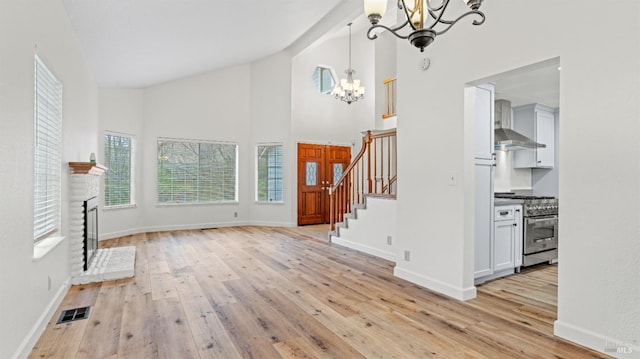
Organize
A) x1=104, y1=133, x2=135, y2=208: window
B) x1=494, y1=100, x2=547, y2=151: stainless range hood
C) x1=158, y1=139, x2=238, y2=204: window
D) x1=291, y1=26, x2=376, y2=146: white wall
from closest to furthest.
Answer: x1=494, y1=100, x2=547, y2=151: stainless range hood
x1=104, y1=133, x2=135, y2=208: window
x1=158, y1=139, x2=238, y2=204: window
x1=291, y1=26, x2=376, y2=146: white wall

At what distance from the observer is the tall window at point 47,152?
2777mm

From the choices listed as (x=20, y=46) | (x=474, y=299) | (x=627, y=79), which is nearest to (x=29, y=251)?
(x=20, y=46)

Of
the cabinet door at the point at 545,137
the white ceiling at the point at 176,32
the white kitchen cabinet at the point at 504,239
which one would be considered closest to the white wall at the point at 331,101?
the white ceiling at the point at 176,32

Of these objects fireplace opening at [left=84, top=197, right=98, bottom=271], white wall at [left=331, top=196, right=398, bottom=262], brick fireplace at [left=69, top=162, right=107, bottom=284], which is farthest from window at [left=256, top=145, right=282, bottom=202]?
brick fireplace at [left=69, top=162, right=107, bottom=284]

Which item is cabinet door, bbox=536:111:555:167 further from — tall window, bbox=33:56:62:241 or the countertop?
tall window, bbox=33:56:62:241

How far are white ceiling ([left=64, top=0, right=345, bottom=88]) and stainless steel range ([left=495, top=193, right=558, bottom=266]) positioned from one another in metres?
4.46

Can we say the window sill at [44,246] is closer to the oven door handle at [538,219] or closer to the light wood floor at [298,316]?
the light wood floor at [298,316]

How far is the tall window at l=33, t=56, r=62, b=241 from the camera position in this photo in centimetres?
278

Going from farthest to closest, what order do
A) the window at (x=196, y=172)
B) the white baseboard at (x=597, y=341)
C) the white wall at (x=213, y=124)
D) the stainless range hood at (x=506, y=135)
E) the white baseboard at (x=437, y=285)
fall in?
the window at (x=196, y=172)
the white wall at (x=213, y=124)
the stainless range hood at (x=506, y=135)
the white baseboard at (x=437, y=285)
the white baseboard at (x=597, y=341)

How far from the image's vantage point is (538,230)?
170 inches

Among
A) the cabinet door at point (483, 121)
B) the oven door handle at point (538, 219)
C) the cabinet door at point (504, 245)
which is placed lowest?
the cabinet door at point (504, 245)

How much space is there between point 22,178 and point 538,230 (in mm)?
5372

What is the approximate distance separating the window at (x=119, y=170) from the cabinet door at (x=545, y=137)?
7.79 meters

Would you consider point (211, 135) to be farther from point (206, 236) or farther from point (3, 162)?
point (3, 162)
